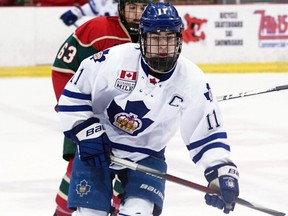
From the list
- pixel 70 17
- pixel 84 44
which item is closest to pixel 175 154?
pixel 84 44

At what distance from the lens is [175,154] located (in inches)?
210

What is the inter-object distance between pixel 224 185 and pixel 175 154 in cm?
260

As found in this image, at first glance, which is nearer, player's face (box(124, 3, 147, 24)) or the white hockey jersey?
the white hockey jersey

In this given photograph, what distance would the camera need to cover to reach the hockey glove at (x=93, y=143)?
2818mm

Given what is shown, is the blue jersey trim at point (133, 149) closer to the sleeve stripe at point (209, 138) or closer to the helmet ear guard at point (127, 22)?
the sleeve stripe at point (209, 138)

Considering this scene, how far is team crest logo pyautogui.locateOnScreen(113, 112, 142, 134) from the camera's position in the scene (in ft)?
9.49

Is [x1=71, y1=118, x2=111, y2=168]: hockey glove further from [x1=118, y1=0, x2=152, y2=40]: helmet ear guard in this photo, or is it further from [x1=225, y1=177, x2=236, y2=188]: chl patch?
[x1=118, y1=0, x2=152, y2=40]: helmet ear guard

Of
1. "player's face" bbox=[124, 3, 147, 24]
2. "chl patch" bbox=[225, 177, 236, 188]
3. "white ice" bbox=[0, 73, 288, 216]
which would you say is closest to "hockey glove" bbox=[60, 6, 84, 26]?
"white ice" bbox=[0, 73, 288, 216]

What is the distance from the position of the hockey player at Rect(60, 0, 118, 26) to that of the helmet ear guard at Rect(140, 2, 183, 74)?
5555mm

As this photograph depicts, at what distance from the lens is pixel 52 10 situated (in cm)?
888

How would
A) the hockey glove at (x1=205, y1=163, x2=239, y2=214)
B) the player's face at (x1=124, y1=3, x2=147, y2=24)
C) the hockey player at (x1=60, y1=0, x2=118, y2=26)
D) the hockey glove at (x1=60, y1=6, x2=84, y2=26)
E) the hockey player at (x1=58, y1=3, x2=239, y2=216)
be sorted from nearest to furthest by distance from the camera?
1. the hockey glove at (x1=205, y1=163, x2=239, y2=214)
2. the hockey player at (x1=58, y1=3, x2=239, y2=216)
3. the player's face at (x1=124, y1=3, x2=147, y2=24)
4. the hockey player at (x1=60, y1=0, x2=118, y2=26)
5. the hockey glove at (x1=60, y1=6, x2=84, y2=26)

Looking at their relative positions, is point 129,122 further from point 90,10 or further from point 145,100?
point 90,10

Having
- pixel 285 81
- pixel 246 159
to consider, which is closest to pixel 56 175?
pixel 246 159

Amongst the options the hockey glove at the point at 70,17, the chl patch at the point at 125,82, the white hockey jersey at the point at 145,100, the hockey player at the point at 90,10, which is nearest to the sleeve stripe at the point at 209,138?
the white hockey jersey at the point at 145,100
